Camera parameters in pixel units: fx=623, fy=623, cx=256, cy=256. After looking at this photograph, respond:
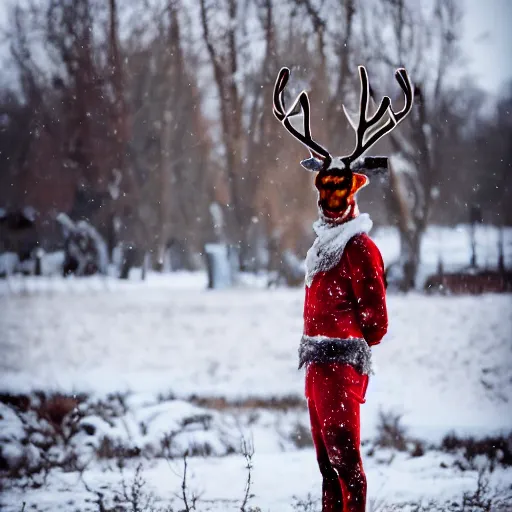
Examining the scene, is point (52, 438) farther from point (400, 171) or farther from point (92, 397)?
point (400, 171)

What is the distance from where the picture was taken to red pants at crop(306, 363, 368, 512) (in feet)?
8.20

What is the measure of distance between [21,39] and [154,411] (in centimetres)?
467

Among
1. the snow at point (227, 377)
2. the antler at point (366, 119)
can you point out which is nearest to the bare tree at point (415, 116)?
the snow at point (227, 377)

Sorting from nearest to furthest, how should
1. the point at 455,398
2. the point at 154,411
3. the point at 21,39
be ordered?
1. the point at 154,411
2. the point at 455,398
3. the point at 21,39

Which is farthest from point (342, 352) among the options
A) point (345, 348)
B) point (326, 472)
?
point (326, 472)

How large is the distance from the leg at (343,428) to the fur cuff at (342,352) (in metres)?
0.03

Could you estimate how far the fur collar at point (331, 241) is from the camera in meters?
2.58

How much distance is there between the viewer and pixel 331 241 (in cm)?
261

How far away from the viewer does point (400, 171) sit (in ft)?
25.1

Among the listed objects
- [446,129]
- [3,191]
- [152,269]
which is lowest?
[152,269]

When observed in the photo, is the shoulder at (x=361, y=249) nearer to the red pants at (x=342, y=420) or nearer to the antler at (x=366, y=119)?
the antler at (x=366, y=119)

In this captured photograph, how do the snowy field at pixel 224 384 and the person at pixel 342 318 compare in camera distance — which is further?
the snowy field at pixel 224 384

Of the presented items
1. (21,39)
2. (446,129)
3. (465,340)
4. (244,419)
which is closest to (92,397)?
(244,419)

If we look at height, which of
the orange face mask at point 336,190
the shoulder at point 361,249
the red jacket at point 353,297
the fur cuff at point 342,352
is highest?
the orange face mask at point 336,190
